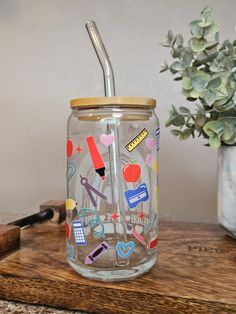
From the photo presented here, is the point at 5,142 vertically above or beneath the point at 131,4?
beneath

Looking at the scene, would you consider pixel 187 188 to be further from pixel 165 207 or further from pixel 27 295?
pixel 27 295

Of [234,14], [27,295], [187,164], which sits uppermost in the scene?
[234,14]

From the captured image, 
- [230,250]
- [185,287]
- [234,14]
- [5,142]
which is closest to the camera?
[185,287]

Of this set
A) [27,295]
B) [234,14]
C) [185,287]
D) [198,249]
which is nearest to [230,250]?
[198,249]

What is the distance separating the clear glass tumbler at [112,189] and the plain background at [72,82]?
35cm

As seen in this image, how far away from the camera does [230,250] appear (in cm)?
56

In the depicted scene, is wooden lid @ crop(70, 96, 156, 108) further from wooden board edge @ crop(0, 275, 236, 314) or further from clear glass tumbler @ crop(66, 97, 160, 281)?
wooden board edge @ crop(0, 275, 236, 314)

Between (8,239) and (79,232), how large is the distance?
0.13m

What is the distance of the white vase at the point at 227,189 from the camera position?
0.58 metres

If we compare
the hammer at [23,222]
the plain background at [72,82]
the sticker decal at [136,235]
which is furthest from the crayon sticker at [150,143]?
the plain background at [72,82]

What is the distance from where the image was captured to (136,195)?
0.46 m

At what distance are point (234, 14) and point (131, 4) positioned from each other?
23cm

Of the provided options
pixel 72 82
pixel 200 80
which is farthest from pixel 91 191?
pixel 72 82

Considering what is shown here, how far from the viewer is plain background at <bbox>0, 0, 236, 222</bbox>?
869 millimetres
